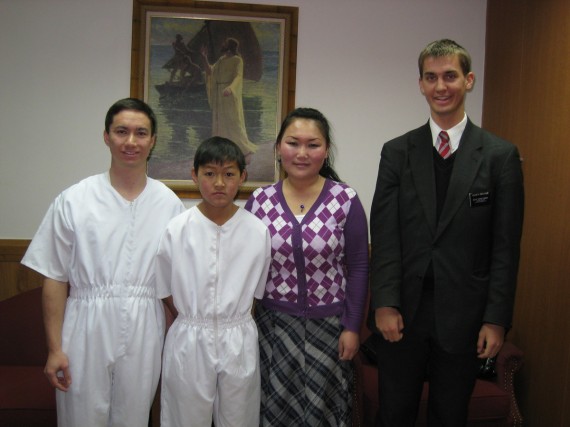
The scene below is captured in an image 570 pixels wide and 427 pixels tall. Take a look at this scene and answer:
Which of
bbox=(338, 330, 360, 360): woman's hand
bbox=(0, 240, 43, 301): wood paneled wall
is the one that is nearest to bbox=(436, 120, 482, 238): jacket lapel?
bbox=(338, 330, 360, 360): woman's hand

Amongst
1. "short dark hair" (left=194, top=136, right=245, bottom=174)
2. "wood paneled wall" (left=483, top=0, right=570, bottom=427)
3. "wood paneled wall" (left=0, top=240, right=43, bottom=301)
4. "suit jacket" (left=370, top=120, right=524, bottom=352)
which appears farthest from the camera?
"wood paneled wall" (left=0, top=240, right=43, bottom=301)

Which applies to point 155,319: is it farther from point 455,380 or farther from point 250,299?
point 455,380

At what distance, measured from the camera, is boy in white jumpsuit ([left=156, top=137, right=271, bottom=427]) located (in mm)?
1530

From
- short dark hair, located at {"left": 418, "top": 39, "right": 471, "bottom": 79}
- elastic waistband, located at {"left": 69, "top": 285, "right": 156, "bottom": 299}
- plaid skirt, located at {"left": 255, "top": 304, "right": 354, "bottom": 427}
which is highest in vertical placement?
short dark hair, located at {"left": 418, "top": 39, "right": 471, "bottom": 79}

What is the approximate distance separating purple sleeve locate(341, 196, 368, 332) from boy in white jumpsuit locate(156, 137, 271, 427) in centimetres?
29

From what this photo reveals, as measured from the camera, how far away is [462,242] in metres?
1.51

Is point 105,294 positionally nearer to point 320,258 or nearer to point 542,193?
point 320,258

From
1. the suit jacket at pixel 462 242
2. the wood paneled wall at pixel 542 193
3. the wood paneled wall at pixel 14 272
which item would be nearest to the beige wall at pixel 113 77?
the wood paneled wall at pixel 14 272

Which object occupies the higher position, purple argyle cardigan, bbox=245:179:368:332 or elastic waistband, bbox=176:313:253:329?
purple argyle cardigan, bbox=245:179:368:332

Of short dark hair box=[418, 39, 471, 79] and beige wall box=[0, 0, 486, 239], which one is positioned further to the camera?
beige wall box=[0, 0, 486, 239]

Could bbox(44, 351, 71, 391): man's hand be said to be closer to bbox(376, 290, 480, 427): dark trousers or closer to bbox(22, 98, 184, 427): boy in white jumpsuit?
bbox(22, 98, 184, 427): boy in white jumpsuit

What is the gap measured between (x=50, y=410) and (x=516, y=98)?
2893mm

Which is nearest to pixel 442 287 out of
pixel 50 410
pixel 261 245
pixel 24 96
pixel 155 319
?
pixel 261 245

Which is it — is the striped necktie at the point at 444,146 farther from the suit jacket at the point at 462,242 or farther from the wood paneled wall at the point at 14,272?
Result: the wood paneled wall at the point at 14,272
